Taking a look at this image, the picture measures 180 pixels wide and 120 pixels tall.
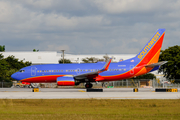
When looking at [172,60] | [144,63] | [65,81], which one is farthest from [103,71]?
[172,60]

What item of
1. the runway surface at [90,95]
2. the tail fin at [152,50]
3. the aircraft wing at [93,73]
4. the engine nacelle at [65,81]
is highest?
the tail fin at [152,50]

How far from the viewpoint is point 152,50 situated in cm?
4112

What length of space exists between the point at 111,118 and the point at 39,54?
325 ft

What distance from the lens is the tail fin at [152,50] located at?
135 ft

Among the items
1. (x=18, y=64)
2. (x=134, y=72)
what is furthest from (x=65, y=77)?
(x=18, y=64)

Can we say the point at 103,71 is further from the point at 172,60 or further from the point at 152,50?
the point at 172,60

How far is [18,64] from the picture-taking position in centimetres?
8012

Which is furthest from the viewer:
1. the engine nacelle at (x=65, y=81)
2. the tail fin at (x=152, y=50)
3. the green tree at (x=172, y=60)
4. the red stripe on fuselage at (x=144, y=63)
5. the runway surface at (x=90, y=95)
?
the green tree at (x=172, y=60)

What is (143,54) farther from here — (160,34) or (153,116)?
(153,116)

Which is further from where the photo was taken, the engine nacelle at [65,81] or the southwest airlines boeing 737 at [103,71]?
the southwest airlines boeing 737 at [103,71]

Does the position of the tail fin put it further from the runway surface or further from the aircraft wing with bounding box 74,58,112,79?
the runway surface

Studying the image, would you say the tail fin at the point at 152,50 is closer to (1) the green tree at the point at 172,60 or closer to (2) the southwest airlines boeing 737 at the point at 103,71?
(2) the southwest airlines boeing 737 at the point at 103,71

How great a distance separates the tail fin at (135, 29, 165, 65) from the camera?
4109 cm

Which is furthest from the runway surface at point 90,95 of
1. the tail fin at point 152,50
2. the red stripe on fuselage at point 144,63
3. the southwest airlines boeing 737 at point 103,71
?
the tail fin at point 152,50
